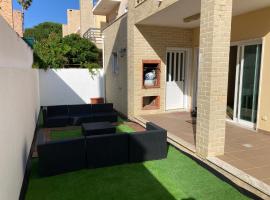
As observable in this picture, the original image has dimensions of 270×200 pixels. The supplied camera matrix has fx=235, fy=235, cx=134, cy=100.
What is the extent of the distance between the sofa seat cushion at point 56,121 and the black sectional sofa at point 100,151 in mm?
4121

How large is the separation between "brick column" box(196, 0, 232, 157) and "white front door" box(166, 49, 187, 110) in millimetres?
5112

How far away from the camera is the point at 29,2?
17.8 meters

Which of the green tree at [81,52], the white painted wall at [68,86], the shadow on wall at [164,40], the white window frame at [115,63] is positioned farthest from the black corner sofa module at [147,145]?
the green tree at [81,52]

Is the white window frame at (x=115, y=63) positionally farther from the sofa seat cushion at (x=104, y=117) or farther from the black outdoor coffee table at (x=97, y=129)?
the black outdoor coffee table at (x=97, y=129)

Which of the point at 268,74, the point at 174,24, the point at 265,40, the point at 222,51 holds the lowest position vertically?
the point at 268,74

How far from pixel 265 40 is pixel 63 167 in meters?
5.95

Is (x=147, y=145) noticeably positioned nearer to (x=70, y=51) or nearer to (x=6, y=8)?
(x=6, y=8)

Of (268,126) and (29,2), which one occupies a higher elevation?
(29,2)

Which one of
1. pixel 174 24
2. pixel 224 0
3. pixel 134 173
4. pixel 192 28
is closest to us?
pixel 224 0

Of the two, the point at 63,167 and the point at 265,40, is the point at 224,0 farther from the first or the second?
the point at 63,167

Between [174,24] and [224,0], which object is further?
[174,24]

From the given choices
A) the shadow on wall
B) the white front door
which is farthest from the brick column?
the white front door

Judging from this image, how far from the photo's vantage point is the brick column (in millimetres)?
4461

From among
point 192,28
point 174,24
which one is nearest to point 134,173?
point 174,24
